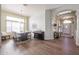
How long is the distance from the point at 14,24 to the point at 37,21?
0.59 meters

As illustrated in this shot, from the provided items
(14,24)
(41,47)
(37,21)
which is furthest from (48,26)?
(14,24)

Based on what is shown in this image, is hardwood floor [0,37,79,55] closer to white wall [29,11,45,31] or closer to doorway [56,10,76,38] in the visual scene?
doorway [56,10,76,38]

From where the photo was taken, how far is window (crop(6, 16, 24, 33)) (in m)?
2.20

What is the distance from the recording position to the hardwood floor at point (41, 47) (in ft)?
6.99

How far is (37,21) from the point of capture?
7.77 feet

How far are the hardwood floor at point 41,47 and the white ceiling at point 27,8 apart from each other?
72cm

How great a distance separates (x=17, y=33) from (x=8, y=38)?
236mm

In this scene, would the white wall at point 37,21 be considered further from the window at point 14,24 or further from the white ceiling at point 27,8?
the window at point 14,24

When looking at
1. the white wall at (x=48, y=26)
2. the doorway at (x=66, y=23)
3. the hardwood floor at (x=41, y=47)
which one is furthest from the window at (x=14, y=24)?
the doorway at (x=66, y=23)

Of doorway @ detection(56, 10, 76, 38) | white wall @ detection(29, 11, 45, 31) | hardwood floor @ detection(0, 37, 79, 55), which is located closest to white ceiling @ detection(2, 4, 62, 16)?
white wall @ detection(29, 11, 45, 31)

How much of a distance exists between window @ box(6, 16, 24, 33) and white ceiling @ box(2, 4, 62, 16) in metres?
0.19

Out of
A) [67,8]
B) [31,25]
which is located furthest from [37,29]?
[67,8]
